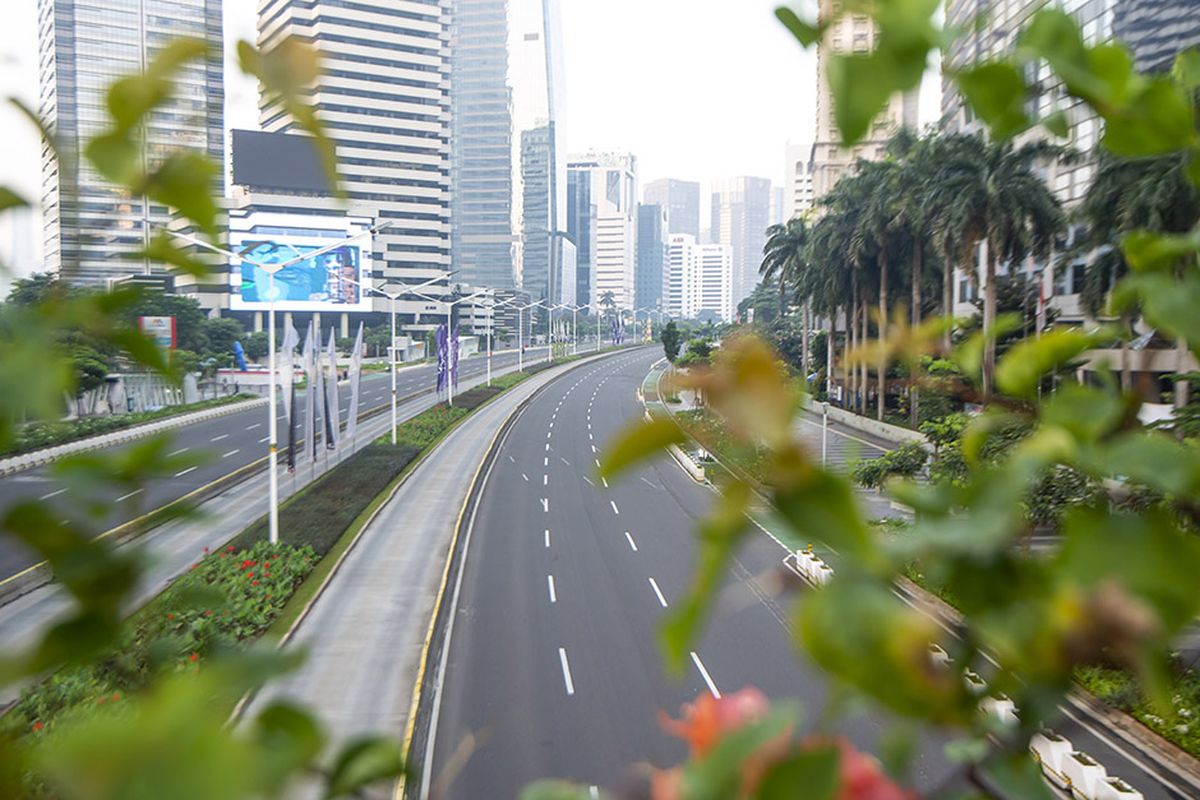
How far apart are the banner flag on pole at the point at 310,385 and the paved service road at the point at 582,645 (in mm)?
6038

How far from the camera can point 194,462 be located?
1199 mm

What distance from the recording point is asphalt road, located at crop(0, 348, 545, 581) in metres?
1.02

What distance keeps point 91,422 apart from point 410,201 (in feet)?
220

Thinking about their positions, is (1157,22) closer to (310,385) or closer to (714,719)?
(310,385)

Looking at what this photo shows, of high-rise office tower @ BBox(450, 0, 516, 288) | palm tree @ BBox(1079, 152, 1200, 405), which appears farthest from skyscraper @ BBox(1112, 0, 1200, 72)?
high-rise office tower @ BBox(450, 0, 516, 288)

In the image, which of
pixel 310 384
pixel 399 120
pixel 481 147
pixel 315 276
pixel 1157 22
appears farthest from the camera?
pixel 481 147

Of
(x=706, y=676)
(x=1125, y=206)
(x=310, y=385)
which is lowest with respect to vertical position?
(x=706, y=676)

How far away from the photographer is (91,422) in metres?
32.8

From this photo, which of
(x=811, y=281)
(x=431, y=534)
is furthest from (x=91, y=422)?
(x=811, y=281)

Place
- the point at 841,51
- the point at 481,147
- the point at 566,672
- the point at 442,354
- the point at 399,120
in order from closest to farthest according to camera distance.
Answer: the point at 841,51, the point at 566,672, the point at 442,354, the point at 399,120, the point at 481,147

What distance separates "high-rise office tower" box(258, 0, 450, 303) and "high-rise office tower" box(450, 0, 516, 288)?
42.5 metres

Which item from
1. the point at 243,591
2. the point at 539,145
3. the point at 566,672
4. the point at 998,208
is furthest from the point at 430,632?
the point at 539,145

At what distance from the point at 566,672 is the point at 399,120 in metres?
85.5

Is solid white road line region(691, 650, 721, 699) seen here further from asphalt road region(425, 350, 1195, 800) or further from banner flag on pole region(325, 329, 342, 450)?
banner flag on pole region(325, 329, 342, 450)
